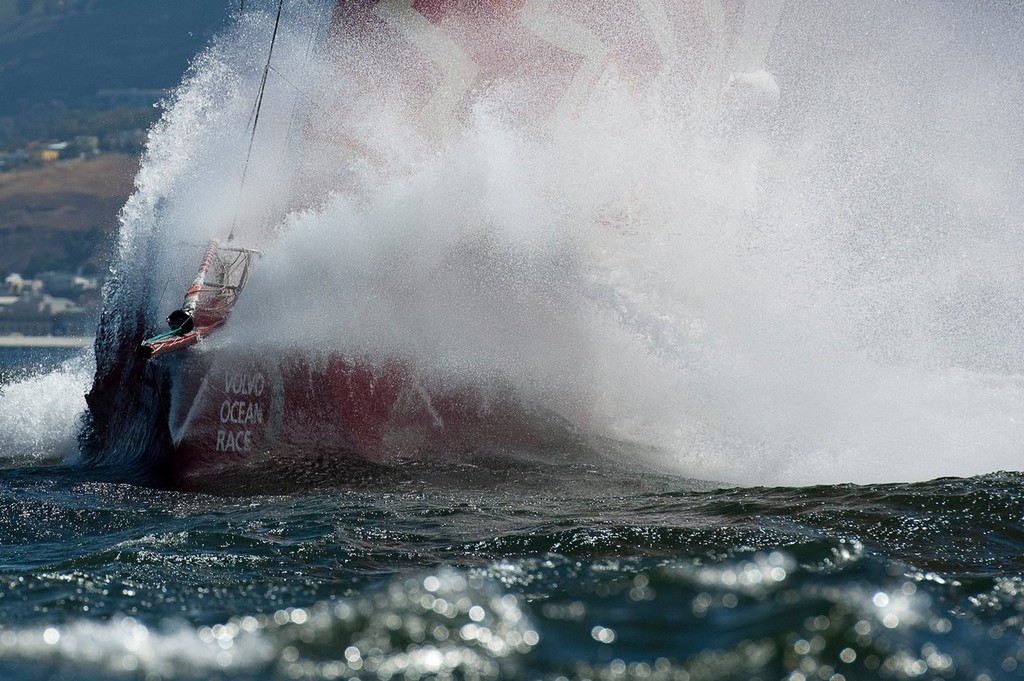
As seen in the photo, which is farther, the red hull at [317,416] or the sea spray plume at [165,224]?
the sea spray plume at [165,224]

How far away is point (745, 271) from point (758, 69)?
10.8ft

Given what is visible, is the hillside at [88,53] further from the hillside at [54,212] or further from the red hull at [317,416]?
the red hull at [317,416]

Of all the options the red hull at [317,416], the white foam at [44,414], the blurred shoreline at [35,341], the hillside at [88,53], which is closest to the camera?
the red hull at [317,416]

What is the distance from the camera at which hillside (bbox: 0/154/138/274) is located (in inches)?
2968

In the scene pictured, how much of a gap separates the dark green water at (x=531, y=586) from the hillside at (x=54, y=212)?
239ft

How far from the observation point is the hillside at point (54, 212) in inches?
2968

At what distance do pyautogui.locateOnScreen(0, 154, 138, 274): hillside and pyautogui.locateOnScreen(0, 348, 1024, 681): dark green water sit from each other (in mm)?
72867

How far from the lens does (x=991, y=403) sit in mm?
8375

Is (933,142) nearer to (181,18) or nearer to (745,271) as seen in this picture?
(745,271)

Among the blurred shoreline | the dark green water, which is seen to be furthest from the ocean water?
the blurred shoreline

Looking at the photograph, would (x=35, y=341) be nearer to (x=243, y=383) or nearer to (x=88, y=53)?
(x=243, y=383)

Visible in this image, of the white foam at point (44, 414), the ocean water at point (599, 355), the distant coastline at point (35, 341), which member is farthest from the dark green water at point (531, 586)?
the distant coastline at point (35, 341)

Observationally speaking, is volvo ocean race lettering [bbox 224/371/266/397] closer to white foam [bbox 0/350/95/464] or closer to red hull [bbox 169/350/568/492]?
red hull [bbox 169/350/568/492]

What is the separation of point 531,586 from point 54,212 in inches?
3071
